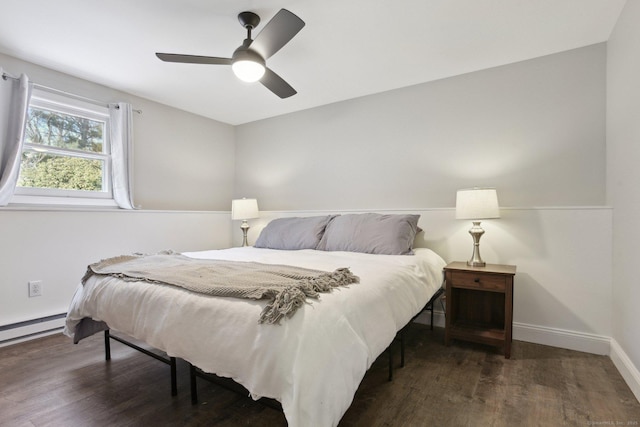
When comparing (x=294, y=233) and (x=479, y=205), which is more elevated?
(x=479, y=205)

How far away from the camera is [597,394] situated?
1673 mm

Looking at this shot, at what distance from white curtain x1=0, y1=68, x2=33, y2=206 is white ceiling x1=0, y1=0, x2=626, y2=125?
0.19 meters

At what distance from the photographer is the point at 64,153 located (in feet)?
9.46

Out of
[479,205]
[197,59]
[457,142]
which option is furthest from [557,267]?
[197,59]

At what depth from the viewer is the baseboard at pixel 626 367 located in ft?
5.41

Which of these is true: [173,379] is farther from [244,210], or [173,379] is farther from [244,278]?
[244,210]

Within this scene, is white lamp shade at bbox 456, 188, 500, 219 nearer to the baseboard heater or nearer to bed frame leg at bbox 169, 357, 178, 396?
bed frame leg at bbox 169, 357, 178, 396

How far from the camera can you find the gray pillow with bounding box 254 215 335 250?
2.91 metres

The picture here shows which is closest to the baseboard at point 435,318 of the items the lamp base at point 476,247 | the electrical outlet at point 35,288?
the lamp base at point 476,247

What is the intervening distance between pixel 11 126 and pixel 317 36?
2.56 meters

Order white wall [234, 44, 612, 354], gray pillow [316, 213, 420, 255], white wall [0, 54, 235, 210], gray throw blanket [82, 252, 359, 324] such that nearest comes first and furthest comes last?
1. gray throw blanket [82, 252, 359, 324]
2. white wall [234, 44, 612, 354]
3. gray pillow [316, 213, 420, 255]
4. white wall [0, 54, 235, 210]

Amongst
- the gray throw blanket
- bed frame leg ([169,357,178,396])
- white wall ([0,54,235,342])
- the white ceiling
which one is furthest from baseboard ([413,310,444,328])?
white wall ([0,54,235,342])

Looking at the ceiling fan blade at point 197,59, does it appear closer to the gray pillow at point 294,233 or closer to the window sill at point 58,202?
the gray pillow at point 294,233

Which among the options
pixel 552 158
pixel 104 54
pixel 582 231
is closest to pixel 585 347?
pixel 582 231
